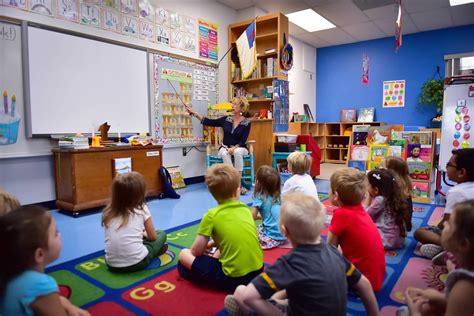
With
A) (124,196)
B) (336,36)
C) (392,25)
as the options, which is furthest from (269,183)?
(336,36)

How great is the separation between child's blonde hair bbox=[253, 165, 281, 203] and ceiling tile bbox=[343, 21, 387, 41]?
5.31 meters

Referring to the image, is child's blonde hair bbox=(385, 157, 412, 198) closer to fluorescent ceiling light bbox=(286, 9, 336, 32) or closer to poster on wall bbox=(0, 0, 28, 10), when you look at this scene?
poster on wall bbox=(0, 0, 28, 10)

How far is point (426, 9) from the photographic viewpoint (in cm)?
549

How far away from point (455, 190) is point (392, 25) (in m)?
5.59

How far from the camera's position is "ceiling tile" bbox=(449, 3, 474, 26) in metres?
5.43

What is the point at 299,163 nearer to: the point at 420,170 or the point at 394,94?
the point at 420,170

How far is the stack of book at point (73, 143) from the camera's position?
3.15 m

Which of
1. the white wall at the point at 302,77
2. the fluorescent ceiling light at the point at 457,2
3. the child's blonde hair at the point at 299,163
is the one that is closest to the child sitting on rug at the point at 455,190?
the child's blonde hair at the point at 299,163

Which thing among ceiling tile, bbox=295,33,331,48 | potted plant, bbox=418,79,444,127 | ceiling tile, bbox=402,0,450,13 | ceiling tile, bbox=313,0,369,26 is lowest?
potted plant, bbox=418,79,444,127

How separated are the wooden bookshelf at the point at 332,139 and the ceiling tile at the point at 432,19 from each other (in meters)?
2.38

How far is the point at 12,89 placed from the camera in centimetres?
298

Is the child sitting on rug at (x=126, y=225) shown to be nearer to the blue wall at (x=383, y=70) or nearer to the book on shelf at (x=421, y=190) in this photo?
the book on shelf at (x=421, y=190)

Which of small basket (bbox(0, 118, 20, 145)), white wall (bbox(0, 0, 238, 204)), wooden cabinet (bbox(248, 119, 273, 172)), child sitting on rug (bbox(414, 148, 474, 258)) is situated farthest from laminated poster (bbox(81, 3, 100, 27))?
child sitting on rug (bbox(414, 148, 474, 258))

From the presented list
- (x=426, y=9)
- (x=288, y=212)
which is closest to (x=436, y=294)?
(x=288, y=212)
